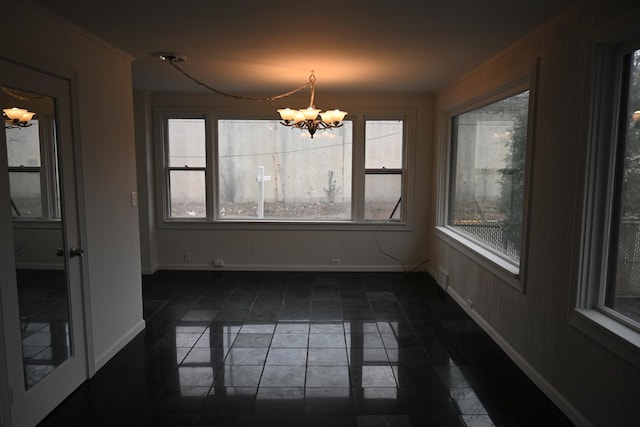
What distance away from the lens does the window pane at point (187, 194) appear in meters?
5.89

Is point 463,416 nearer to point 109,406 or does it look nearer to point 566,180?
point 566,180

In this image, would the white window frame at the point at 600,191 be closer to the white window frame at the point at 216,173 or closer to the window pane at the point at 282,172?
the white window frame at the point at 216,173

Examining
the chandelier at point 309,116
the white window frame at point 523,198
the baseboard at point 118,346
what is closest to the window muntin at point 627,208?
the white window frame at point 523,198

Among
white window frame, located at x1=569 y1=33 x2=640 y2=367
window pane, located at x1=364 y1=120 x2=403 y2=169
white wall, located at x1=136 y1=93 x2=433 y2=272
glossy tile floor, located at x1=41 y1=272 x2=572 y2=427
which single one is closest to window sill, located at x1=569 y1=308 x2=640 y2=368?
white window frame, located at x1=569 y1=33 x2=640 y2=367

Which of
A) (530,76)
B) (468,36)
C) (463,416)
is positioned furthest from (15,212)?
(530,76)

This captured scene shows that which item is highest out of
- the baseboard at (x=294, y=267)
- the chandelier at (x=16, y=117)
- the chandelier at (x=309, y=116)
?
the chandelier at (x=309, y=116)

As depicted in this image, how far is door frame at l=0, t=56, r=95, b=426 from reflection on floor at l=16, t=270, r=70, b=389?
0.21 feet

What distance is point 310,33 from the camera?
293 centimetres

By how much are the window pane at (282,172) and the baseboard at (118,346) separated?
244 cm

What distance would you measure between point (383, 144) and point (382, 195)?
711 millimetres

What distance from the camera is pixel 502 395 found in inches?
109

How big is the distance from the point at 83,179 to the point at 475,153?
3.67m

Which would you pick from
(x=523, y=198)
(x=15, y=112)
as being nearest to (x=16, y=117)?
(x=15, y=112)

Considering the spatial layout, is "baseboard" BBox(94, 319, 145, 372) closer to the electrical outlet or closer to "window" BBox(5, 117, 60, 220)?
"window" BBox(5, 117, 60, 220)
